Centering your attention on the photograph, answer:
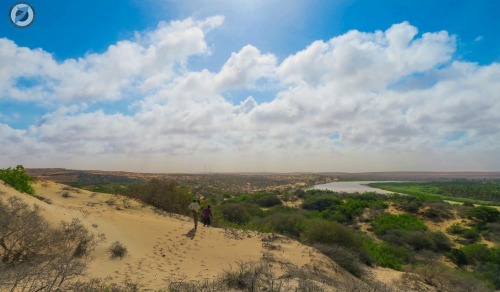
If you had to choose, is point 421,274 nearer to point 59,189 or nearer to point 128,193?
point 128,193

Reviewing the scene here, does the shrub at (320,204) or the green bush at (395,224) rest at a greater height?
the shrub at (320,204)

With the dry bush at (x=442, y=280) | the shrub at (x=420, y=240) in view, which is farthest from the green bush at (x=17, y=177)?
the shrub at (x=420, y=240)

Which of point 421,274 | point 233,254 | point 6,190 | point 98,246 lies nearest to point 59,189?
point 6,190

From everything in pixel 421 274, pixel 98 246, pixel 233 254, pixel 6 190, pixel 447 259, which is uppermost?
pixel 6 190

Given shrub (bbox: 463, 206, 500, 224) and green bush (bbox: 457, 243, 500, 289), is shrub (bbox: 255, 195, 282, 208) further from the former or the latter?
green bush (bbox: 457, 243, 500, 289)

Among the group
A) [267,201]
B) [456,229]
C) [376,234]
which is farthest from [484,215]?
[267,201]

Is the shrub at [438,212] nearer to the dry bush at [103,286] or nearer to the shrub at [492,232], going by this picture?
the shrub at [492,232]
